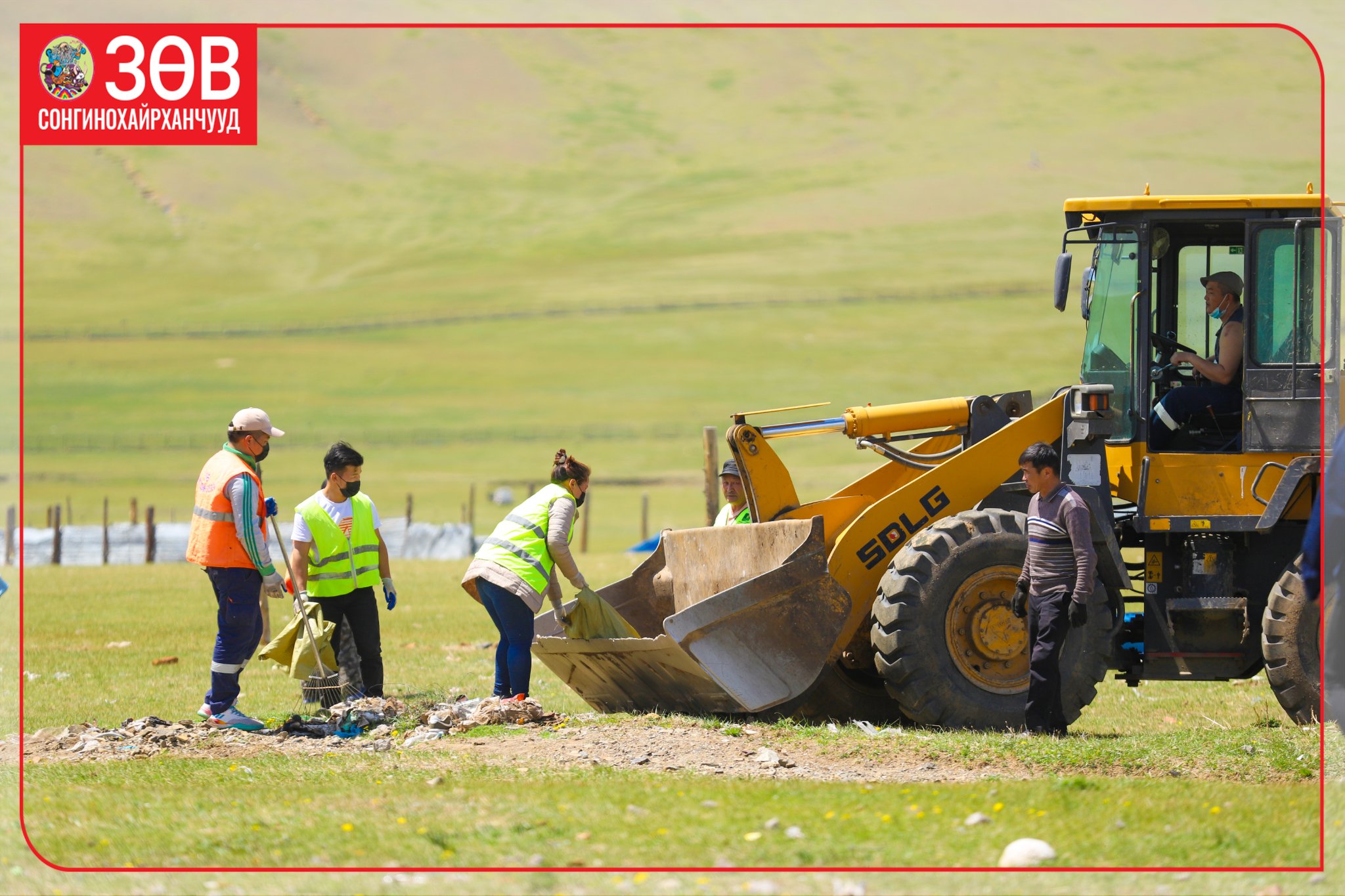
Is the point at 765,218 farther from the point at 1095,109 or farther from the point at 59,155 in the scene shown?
the point at 59,155

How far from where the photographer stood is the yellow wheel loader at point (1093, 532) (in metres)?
9.43

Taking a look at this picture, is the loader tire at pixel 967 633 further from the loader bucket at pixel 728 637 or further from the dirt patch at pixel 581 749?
the dirt patch at pixel 581 749

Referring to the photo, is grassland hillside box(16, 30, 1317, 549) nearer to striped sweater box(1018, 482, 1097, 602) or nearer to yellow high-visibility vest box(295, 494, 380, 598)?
yellow high-visibility vest box(295, 494, 380, 598)

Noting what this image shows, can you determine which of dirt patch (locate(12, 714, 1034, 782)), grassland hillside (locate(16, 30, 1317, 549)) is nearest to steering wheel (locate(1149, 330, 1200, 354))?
dirt patch (locate(12, 714, 1034, 782))

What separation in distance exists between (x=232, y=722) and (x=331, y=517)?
1.67 meters

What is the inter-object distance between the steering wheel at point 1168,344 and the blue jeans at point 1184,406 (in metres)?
0.30

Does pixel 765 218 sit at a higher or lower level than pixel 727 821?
higher

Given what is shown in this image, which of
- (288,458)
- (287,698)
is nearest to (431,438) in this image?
(288,458)

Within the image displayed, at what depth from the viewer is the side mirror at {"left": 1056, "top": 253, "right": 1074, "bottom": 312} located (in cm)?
967

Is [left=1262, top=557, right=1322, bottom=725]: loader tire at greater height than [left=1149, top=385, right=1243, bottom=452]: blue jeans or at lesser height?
lesser

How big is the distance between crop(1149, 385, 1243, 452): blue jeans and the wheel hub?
148cm

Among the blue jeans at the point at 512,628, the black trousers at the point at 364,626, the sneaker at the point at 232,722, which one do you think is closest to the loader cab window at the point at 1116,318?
the blue jeans at the point at 512,628

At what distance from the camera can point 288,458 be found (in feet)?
207

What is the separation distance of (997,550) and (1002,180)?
12246 cm
